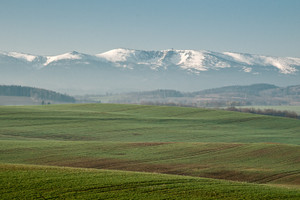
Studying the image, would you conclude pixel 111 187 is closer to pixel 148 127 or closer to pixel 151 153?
pixel 151 153

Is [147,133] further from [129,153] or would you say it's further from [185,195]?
[185,195]

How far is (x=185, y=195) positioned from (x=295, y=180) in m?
15.5

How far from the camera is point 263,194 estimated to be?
2186cm

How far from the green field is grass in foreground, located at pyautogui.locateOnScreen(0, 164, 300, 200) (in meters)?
0.05

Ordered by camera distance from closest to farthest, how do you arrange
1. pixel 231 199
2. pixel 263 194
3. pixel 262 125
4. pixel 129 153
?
pixel 231 199 < pixel 263 194 < pixel 129 153 < pixel 262 125

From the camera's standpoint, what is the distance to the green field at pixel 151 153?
21.8 m

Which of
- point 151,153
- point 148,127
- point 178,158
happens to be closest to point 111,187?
point 178,158

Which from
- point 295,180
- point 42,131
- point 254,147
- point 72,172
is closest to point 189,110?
point 42,131

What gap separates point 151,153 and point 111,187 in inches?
834

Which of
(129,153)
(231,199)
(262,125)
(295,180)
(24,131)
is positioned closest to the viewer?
(231,199)

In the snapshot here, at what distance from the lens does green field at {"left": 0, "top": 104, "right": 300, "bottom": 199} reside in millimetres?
21781

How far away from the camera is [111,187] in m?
21.6

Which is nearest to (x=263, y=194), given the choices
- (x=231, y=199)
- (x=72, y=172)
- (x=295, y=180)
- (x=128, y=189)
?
(x=231, y=199)

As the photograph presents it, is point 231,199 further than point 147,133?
No
